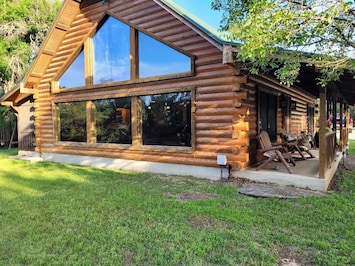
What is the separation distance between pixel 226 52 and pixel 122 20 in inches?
150

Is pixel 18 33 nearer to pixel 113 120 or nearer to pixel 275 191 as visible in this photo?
pixel 113 120

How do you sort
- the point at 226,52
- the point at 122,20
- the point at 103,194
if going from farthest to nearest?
the point at 122,20 < the point at 226,52 < the point at 103,194

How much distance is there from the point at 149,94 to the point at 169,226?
14.9 ft

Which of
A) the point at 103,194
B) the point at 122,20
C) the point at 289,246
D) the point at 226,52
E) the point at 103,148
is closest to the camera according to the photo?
the point at 289,246

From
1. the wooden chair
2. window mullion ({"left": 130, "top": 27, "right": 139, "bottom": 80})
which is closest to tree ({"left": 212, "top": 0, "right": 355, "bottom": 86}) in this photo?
the wooden chair

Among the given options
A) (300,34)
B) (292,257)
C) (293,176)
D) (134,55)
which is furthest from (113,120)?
(292,257)

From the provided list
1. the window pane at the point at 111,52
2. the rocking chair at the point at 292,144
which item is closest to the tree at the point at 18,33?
the window pane at the point at 111,52

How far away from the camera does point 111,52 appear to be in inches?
340

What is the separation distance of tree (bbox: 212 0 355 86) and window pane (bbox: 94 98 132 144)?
4531 mm

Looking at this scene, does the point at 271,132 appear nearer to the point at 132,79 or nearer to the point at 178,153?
the point at 178,153

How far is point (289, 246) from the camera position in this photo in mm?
3174

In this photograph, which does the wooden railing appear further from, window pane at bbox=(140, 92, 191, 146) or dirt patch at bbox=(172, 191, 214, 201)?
window pane at bbox=(140, 92, 191, 146)

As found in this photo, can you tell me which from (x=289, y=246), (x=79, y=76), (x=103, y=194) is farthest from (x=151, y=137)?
(x=289, y=246)

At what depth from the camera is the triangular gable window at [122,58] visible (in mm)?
7297
